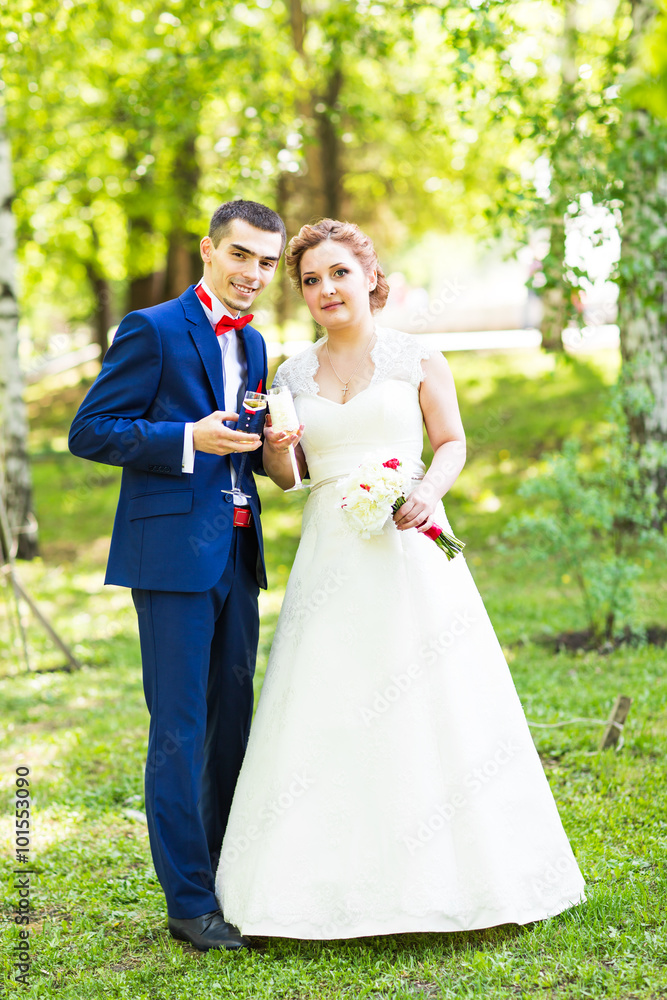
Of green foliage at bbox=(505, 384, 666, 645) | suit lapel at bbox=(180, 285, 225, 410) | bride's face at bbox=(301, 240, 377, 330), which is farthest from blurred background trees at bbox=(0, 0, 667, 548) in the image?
suit lapel at bbox=(180, 285, 225, 410)

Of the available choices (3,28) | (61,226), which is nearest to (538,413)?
(3,28)

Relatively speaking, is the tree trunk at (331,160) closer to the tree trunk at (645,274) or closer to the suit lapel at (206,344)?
the tree trunk at (645,274)

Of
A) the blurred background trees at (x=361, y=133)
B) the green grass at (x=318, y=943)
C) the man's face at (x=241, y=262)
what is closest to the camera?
the green grass at (x=318, y=943)

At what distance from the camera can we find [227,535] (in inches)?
128

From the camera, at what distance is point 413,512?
3.17 m

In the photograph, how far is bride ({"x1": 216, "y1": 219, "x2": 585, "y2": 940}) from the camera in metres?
3.02

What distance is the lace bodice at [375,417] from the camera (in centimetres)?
338

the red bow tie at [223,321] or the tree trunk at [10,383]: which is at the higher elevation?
the red bow tie at [223,321]

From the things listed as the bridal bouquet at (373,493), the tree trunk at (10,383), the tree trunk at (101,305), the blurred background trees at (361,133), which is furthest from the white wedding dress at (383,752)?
the tree trunk at (101,305)

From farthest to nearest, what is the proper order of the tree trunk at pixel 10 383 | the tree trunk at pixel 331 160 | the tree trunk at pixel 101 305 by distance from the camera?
the tree trunk at pixel 101 305 → the tree trunk at pixel 331 160 → the tree trunk at pixel 10 383

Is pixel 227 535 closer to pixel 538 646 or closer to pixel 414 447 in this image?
pixel 414 447

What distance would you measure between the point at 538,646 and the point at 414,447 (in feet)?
12.3

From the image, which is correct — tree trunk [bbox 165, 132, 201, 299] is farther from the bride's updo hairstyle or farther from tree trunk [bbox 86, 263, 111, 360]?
the bride's updo hairstyle

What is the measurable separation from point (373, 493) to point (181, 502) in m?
0.66
